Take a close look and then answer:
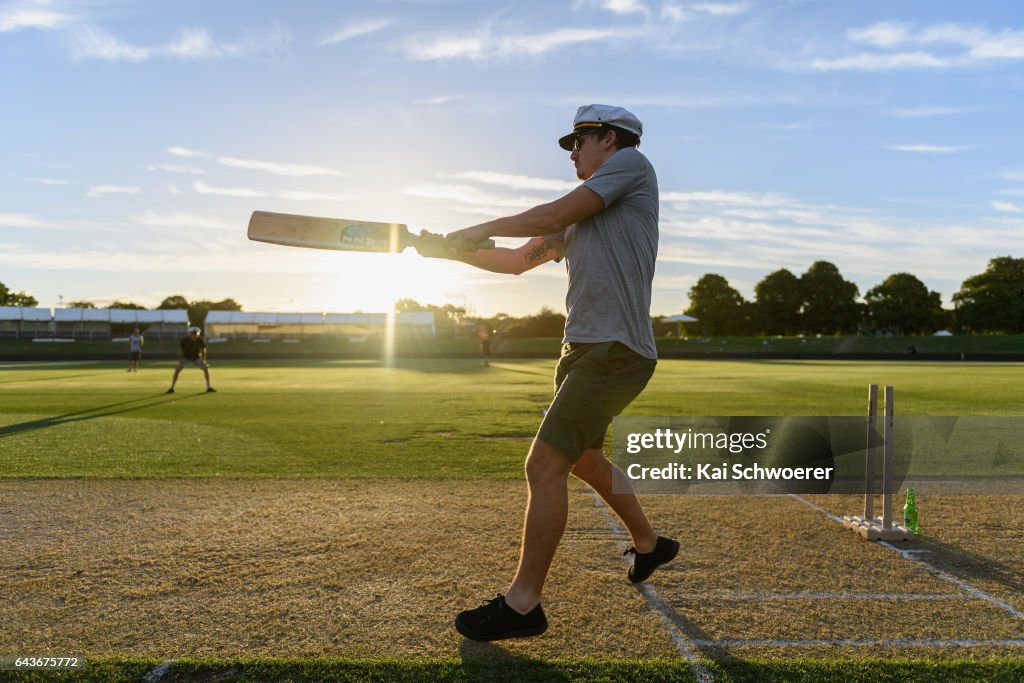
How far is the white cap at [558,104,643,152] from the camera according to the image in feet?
11.3

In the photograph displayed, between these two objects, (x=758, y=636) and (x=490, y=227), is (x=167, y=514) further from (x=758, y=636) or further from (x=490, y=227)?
(x=758, y=636)

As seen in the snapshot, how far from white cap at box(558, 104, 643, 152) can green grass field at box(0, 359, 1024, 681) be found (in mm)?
2354

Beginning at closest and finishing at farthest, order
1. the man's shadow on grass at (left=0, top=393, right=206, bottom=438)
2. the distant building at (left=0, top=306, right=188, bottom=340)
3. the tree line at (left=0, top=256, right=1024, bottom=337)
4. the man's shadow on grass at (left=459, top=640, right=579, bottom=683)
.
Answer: the man's shadow on grass at (left=459, top=640, right=579, bottom=683)
the man's shadow on grass at (left=0, top=393, right=206, bottom=438)
the distant building at (left=0, top=306, right=188, bottom=340)
the tree line at (left=0, top=256, right=1024, bottom=337)

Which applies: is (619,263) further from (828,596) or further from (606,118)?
(828,596)

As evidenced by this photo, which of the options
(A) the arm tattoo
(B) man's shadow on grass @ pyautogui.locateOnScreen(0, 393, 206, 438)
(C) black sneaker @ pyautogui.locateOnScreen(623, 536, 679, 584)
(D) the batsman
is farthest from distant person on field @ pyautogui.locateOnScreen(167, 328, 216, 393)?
(D) the batsman

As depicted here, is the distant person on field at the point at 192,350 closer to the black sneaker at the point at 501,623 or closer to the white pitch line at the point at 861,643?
the black sneaker at the point at 501,623

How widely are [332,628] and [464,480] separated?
3837 mm

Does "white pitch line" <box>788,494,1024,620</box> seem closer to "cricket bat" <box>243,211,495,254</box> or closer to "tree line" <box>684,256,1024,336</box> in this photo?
"cricket bat" <box>243,211,495,254</box>

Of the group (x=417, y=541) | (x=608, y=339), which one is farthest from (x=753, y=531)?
(x=608, y=339)

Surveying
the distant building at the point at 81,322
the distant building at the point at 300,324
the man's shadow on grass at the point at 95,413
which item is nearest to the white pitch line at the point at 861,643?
the man's shadow on grass at the point at 95,413

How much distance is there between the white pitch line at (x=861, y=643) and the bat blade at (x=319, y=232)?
2458mm

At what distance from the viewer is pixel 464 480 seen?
7.30m

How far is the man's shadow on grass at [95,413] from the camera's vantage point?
1149 centimetres

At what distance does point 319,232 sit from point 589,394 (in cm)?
167
